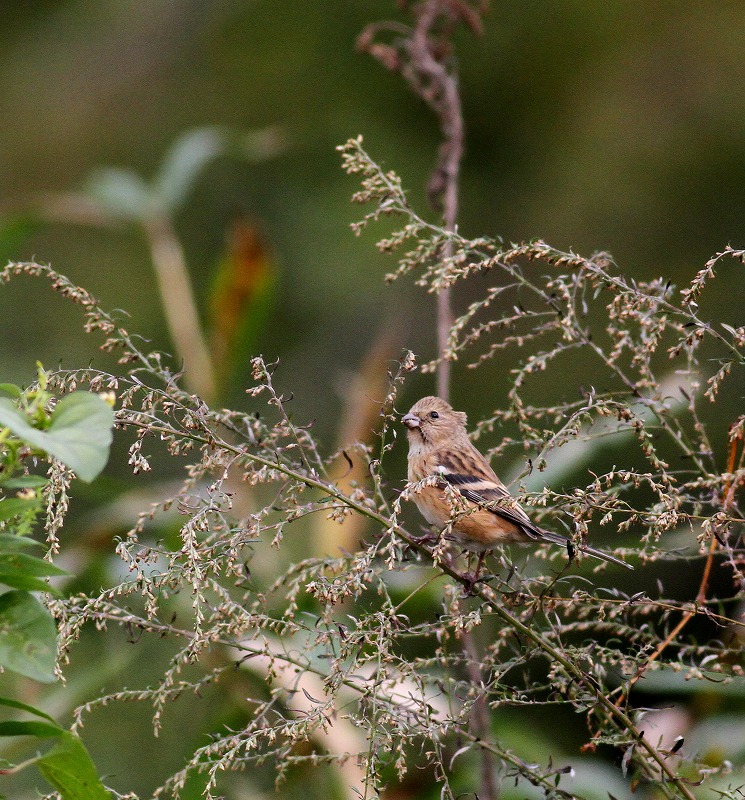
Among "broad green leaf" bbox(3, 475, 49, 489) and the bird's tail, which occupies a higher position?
"broad green leaf" bbox(3, 475, 49, 489)

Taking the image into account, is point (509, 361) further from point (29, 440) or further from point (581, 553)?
point (29, 440)

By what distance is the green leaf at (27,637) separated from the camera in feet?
4.00

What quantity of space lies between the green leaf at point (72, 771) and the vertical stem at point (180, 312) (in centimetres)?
279

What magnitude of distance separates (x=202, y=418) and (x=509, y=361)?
6163mm

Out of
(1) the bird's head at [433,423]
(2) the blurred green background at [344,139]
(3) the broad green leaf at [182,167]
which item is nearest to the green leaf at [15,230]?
(3) the broad green leaf at [182,167]

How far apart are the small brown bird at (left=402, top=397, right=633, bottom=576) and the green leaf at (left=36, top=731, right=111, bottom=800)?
1232 mm

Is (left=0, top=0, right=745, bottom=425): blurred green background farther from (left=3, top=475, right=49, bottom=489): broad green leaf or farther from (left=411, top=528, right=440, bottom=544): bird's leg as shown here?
(left=3, top=475, right=49, bottom=489): broad green leaf

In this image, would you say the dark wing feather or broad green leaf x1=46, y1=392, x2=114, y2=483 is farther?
the dark wing feather

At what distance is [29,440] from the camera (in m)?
1.14

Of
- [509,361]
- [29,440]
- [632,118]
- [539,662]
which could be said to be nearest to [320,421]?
[509,361]

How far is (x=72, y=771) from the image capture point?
4.38 ft

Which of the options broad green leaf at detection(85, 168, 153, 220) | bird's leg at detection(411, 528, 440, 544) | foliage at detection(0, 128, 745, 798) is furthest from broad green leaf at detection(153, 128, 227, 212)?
foliage at detection(0, 128, 745, 798)

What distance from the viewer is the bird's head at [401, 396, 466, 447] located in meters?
3.22

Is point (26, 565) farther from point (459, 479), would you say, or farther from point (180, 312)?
point (180, 312)
